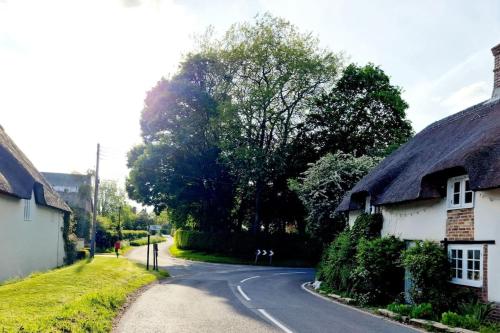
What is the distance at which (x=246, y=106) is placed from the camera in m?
40.2

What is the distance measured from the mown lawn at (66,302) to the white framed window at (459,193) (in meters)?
10.3

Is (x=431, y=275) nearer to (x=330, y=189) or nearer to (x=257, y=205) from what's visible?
(x=330, y=189)

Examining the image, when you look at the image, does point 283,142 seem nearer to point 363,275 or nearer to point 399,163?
point 399,163

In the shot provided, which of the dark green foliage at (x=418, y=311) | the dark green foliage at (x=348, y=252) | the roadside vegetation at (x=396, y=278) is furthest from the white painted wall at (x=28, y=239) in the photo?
the dark green foliage at (x=418, y=311)

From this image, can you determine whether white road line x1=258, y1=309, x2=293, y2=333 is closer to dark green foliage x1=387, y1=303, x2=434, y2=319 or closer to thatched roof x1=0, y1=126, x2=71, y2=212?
dark green foliage x1=387, y1=303, x2=434, y2=319

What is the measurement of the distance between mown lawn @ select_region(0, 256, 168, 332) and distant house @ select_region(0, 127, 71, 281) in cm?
501

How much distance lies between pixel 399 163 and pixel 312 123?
24.4 metres

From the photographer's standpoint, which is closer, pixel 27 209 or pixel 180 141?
pixel 27 209

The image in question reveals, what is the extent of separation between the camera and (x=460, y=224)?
46.3 feet

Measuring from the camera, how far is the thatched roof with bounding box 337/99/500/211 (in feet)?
43.1

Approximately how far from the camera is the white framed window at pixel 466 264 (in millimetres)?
13219

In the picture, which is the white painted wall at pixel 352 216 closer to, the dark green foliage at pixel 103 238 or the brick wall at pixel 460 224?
the brick wall at pixel 460 224

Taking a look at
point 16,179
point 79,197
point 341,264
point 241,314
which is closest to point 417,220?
point 341,264

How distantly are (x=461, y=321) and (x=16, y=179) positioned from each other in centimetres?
2083
